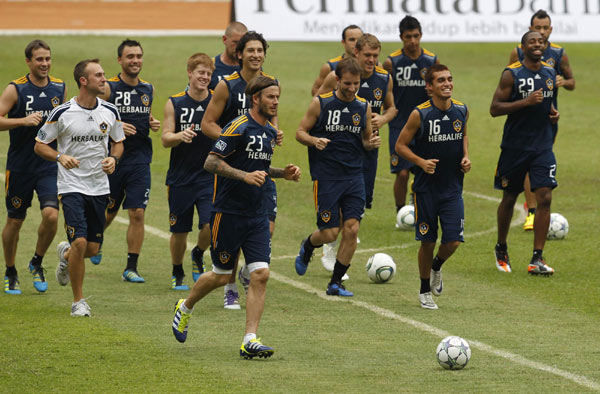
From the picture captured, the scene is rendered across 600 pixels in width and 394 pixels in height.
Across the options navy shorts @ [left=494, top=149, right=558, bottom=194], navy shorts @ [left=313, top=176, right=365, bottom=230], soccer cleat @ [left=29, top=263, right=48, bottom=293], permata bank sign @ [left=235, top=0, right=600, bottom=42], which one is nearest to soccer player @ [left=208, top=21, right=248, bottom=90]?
navy shorts @ [left=313, top=176, right=365, bottom=230]

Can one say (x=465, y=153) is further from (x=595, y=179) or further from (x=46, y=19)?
(x=46, y=19)

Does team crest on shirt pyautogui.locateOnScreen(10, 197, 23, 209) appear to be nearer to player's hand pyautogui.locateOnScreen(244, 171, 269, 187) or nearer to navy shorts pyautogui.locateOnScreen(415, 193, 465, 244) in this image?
player's hand pyautogui.locateOnScreen(244, 171, 269, 187)

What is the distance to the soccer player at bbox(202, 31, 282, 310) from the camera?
36.1 feet

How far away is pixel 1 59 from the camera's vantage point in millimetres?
33375

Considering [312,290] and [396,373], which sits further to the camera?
[312,290]

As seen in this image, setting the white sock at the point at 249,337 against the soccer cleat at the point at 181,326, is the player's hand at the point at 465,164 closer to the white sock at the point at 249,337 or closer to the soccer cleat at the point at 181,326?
the white sock at the point at 249,337

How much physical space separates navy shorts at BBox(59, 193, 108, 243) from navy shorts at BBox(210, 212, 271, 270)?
187 centimetres

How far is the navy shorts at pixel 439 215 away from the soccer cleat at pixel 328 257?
7.66 feet

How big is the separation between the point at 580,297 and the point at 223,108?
4.18 m

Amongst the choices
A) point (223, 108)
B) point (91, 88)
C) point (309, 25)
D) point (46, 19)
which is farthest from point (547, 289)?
point (46, 19)

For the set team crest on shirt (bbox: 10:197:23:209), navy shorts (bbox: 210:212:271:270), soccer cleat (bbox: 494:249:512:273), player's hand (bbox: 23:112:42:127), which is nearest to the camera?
navy shorts (bbox: 210:212:271:270)

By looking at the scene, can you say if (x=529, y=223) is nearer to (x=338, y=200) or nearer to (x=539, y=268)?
(x=539, y=268)

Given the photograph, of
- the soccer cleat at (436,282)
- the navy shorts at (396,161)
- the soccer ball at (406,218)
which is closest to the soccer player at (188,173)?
the soccer cleat at (436,282)

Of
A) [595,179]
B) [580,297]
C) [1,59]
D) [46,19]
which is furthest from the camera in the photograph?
[46,19]
